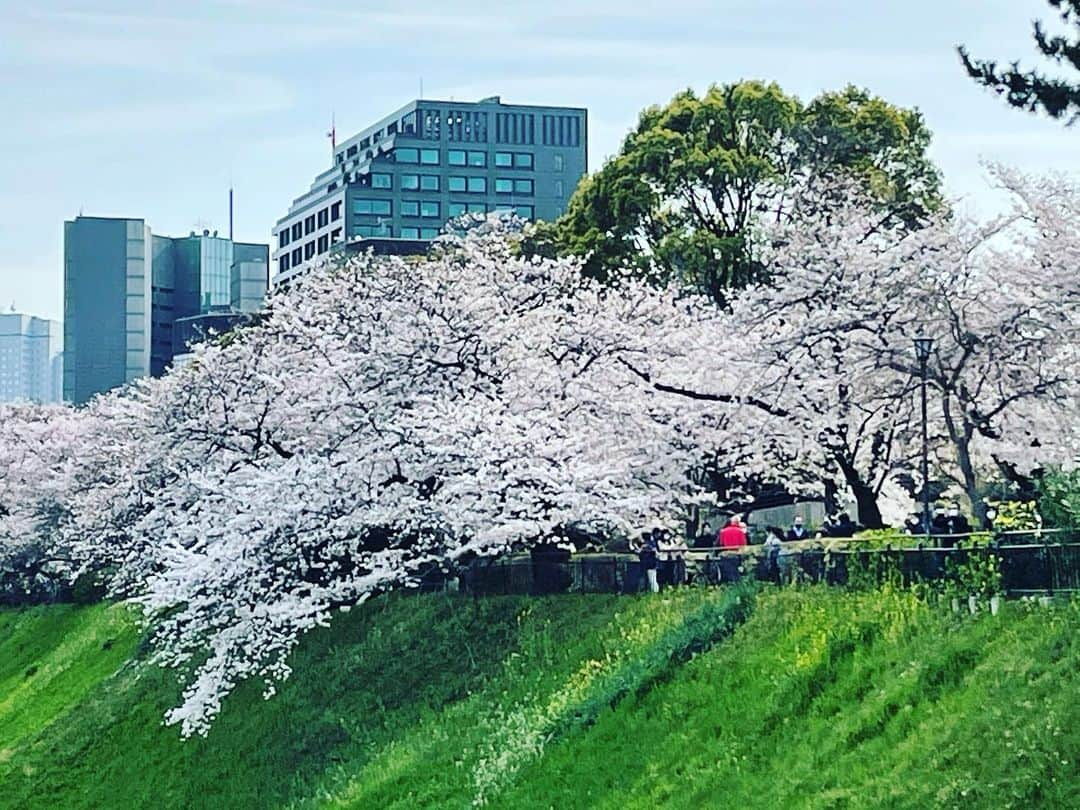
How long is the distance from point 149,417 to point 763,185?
15.4m

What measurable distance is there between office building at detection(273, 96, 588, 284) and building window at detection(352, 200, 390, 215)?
0.06 meters

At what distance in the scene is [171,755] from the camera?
100 ft

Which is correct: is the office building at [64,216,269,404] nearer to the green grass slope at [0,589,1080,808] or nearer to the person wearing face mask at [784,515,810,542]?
the green grass slope at [0,589,1080,808]

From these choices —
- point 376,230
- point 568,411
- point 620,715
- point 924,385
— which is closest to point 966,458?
point 924,385

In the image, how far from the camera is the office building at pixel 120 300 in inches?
5743

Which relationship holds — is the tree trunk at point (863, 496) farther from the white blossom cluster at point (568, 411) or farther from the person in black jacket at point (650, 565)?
the person in black jacket at point (650, 565)

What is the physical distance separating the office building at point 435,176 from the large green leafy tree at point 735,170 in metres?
67.1

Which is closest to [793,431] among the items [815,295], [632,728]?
[815,295]

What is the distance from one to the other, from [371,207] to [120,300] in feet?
144

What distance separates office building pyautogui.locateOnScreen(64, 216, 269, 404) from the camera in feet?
479

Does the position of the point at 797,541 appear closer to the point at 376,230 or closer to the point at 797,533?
the point at 797,533

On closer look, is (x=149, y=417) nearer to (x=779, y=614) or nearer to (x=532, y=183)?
(x=779, y=614)

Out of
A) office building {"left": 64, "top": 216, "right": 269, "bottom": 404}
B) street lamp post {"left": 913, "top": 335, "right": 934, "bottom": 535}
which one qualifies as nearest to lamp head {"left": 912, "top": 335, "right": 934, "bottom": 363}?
street lamp post {"left": 913, "top": 335, "right": 934, "bottom": 535}

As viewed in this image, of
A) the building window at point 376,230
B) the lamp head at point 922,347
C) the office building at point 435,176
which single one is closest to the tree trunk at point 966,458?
the lamp head at point 922,347
